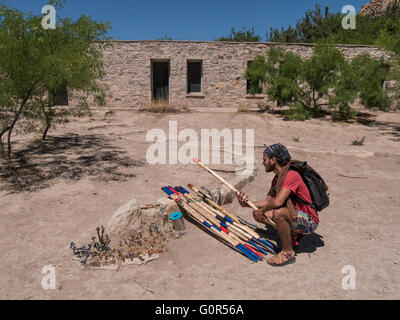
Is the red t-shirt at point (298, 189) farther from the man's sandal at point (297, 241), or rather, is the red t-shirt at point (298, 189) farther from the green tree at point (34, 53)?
the green tree at point (34, 53)

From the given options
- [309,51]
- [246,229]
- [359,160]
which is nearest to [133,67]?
[309,51]

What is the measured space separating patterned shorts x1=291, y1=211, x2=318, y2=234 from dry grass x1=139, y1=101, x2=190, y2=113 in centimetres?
1291

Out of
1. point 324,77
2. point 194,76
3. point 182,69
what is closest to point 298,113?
point 324,77

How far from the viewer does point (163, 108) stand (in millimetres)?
15602

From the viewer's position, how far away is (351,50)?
1686 cm

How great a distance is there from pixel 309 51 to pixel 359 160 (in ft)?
34.3

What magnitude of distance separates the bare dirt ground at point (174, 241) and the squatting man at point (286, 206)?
24 centimetres

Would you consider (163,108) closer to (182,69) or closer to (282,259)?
(182,69)

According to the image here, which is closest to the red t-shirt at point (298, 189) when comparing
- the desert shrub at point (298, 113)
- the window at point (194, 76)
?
the desert shrub at point (298, 113)

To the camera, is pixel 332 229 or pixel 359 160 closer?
pixel 332 229

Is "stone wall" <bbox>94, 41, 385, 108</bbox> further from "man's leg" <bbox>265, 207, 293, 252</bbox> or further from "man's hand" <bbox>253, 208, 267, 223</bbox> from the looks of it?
"man's leg" <bbox>265, 207, 293, 252</bbox>

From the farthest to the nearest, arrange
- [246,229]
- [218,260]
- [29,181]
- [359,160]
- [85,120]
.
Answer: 1. [85,120]
2. [359,160]
3. [29,181]
4. [246,229]
5. [218,260]

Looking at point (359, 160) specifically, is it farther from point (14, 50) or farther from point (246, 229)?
point (14, 50)

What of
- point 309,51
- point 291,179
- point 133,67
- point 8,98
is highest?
point 309,51
